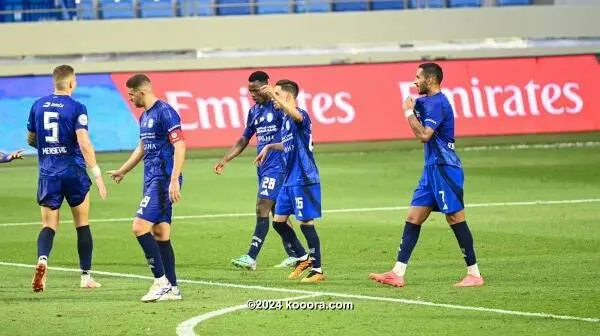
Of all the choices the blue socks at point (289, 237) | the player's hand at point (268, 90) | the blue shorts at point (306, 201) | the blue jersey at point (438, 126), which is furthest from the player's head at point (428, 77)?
the blue socks at point (289, 237)

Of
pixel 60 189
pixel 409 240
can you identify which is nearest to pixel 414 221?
pixel 409 240

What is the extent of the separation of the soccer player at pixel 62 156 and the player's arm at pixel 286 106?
70.3 inches

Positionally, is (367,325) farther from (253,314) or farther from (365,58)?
(365,58)

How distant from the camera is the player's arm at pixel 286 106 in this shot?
44.6 feet

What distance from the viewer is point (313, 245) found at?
1406 centimetres

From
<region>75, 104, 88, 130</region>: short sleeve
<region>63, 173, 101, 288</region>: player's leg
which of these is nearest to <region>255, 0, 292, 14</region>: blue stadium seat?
<region>63, 173, 101, 288</region>: player's leg

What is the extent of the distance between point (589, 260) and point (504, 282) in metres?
1.85

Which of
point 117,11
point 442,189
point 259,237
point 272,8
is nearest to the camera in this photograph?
point 442,189

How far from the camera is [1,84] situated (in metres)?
30.2

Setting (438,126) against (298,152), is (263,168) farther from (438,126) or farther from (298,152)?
(438,126)

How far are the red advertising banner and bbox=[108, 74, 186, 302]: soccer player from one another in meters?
17.9

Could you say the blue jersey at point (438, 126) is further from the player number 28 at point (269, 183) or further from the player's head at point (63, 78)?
the player's head at point (63, 78)

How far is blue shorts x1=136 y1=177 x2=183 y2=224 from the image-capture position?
41.3ft

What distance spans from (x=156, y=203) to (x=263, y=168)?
3.00 meters
